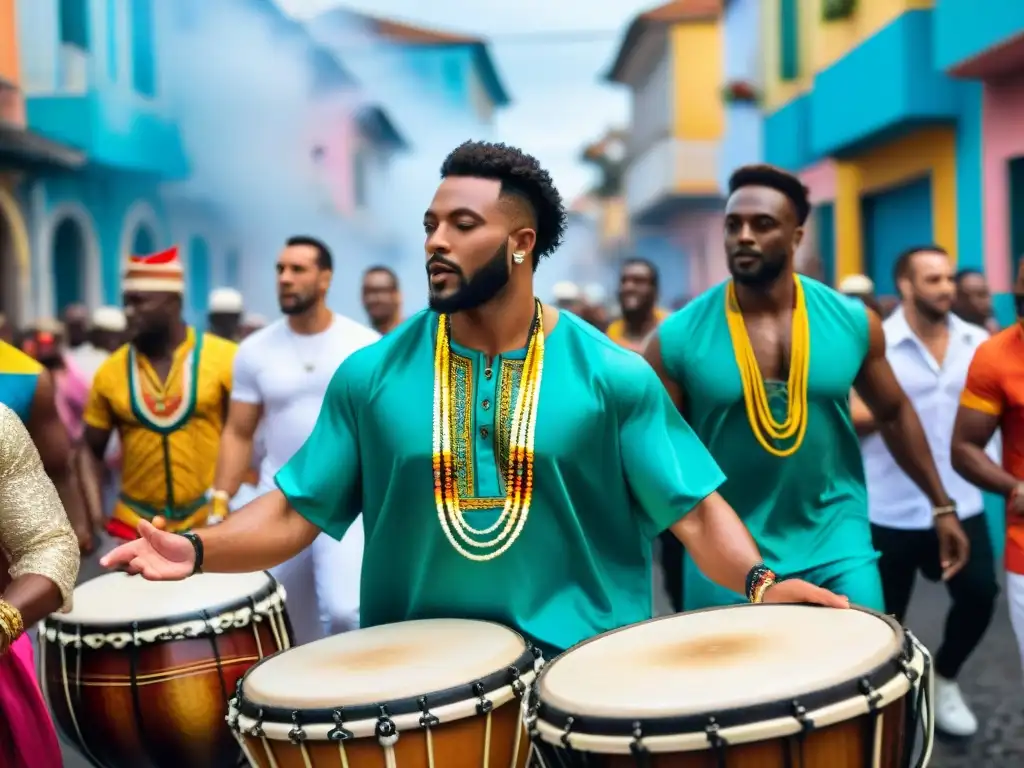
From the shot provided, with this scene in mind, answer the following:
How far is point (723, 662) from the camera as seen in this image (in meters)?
2.97

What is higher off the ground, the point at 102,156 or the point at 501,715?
the point at 102,156

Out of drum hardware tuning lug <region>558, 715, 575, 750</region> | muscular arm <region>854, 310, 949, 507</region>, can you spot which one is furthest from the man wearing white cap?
drum hardware tuning lug <region>558, 715, 575, 750</region>

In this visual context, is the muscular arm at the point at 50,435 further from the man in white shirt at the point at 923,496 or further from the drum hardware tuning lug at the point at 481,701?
the man in white shirt at the point at 923,496

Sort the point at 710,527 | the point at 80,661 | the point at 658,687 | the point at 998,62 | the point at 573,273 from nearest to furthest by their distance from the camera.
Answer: the point at 658,687
the point at 710,527
the point at 80,661
the point at 998,62
the point at 573,273

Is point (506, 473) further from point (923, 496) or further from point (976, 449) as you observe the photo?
point (923, 496)

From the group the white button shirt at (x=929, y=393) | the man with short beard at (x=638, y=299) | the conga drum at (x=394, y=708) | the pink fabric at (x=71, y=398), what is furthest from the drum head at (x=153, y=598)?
the man with short beard at (x=638, y=299)

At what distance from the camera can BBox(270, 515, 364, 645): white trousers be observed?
6.27m

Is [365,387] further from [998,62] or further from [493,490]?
[998,62]

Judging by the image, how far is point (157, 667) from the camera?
4.56 m

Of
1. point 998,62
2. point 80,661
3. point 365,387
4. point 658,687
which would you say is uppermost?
point 998,62

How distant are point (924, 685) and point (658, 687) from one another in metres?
0.57

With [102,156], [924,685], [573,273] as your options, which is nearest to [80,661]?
[924,685]

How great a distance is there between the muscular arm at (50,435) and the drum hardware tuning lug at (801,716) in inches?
94.7

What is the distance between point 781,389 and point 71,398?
6.71 meters
